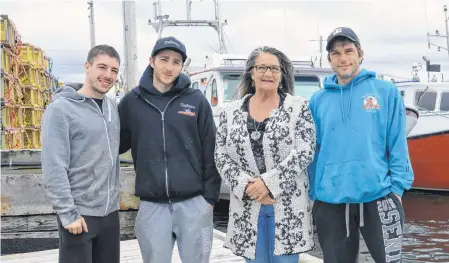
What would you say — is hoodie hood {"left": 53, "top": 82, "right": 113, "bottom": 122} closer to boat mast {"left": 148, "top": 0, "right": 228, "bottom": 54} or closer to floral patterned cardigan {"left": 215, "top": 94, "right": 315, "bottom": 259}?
floral patterned cardigan {"left": 215, "top": 94, "right": 315, "bottom": 259}

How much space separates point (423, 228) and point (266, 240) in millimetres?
6758

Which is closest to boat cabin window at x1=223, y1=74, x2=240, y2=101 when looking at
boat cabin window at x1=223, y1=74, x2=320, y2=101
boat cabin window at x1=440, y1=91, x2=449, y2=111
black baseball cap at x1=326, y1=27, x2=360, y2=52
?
boat cabin window at x1=223, y1=74, x2=320, y2=101

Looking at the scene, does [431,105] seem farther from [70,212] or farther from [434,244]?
[70,212]

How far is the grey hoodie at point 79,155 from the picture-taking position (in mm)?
2953

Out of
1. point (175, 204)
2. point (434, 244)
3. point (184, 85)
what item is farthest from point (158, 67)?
point (434, 244)

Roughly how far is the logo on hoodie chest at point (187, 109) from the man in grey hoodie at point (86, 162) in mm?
407

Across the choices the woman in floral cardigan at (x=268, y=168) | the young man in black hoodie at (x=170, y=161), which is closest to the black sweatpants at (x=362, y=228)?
the woman in floral cardigan at (x=268, y=168)

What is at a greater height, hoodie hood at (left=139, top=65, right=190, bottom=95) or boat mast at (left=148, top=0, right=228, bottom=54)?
boat mast at (left=148, top=0, right=228, bottom=54)

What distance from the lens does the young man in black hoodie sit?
323 cm

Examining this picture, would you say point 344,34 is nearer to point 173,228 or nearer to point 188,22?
point 173,228

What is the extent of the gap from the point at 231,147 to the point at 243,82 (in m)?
0.53

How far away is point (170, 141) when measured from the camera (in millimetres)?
3236

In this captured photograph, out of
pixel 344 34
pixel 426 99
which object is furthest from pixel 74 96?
pixel 426 99

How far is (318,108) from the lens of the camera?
334 centimetres
